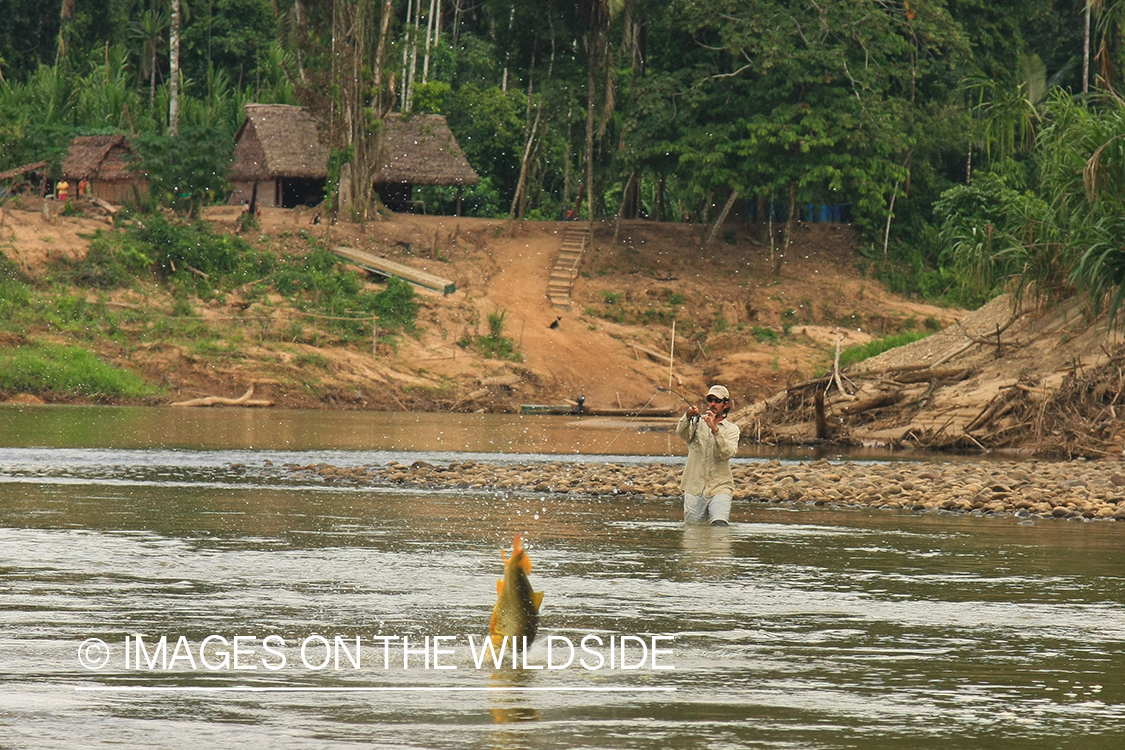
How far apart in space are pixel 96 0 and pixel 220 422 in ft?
88.2

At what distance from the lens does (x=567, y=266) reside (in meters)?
41.2

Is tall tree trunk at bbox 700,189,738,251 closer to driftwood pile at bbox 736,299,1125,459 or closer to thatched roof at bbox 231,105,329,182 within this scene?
thatched roof at bbox 231,105,329,182

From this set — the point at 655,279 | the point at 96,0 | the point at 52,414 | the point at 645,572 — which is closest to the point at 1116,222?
the point at 645,572

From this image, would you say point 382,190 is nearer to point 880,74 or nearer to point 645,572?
point 880,74

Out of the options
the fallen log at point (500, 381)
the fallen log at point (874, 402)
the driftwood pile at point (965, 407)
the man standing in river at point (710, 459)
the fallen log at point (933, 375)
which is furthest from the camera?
the fallen log at point (500, 381)

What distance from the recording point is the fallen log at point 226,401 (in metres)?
31.9

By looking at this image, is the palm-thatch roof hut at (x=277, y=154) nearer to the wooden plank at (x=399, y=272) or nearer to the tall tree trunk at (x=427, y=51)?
the tall tree trunk at (x=427, y=51)

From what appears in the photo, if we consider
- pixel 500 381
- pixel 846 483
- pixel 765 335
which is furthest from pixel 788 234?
pixel 846 483

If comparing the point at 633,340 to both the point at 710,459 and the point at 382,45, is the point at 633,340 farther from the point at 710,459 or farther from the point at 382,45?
the point at 710,459

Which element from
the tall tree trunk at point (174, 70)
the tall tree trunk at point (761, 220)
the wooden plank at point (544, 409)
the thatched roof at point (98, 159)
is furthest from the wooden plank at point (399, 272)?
the tall tree trunk at point (761, 220)

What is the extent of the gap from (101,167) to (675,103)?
51.7ft

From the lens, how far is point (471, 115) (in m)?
46.8

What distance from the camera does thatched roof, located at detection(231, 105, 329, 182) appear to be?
142 feet

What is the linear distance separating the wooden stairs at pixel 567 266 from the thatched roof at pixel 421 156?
3647 mm
